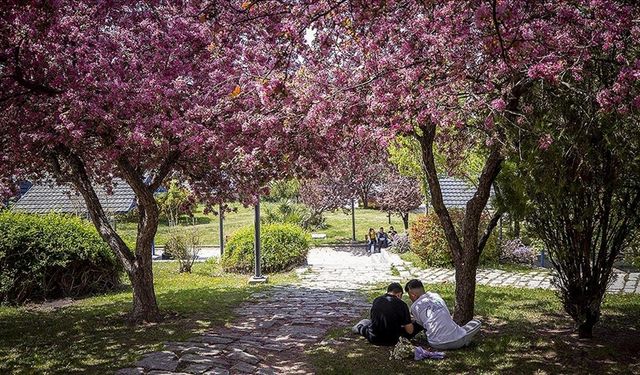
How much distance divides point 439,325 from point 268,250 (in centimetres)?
1050

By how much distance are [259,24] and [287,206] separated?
20.1m

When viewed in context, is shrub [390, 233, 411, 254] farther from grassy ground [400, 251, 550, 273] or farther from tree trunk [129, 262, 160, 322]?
tree trunk [129, 262, 160, 322]

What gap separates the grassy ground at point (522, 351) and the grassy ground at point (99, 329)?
7.77 ft

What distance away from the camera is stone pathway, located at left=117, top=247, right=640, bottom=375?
21.2 ft

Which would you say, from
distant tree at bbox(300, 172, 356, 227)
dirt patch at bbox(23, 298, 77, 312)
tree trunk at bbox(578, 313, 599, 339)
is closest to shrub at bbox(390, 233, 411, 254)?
distant tree at bbox(300, 172, 356, 227)

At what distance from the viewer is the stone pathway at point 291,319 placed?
646cm

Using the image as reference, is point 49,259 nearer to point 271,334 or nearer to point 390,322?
point 271,334

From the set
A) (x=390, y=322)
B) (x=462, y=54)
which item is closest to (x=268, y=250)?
(x=390, y=322)

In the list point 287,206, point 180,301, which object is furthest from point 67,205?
point 180,301

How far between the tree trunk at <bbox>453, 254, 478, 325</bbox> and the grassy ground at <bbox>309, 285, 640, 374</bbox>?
40cm

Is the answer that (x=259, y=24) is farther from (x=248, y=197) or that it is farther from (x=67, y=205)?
(x=67, y=205)

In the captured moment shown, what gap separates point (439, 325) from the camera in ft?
23.9

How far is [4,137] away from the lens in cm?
793

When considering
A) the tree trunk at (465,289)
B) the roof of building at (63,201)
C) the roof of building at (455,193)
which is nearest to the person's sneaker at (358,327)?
the tree trunk at (465,289)
